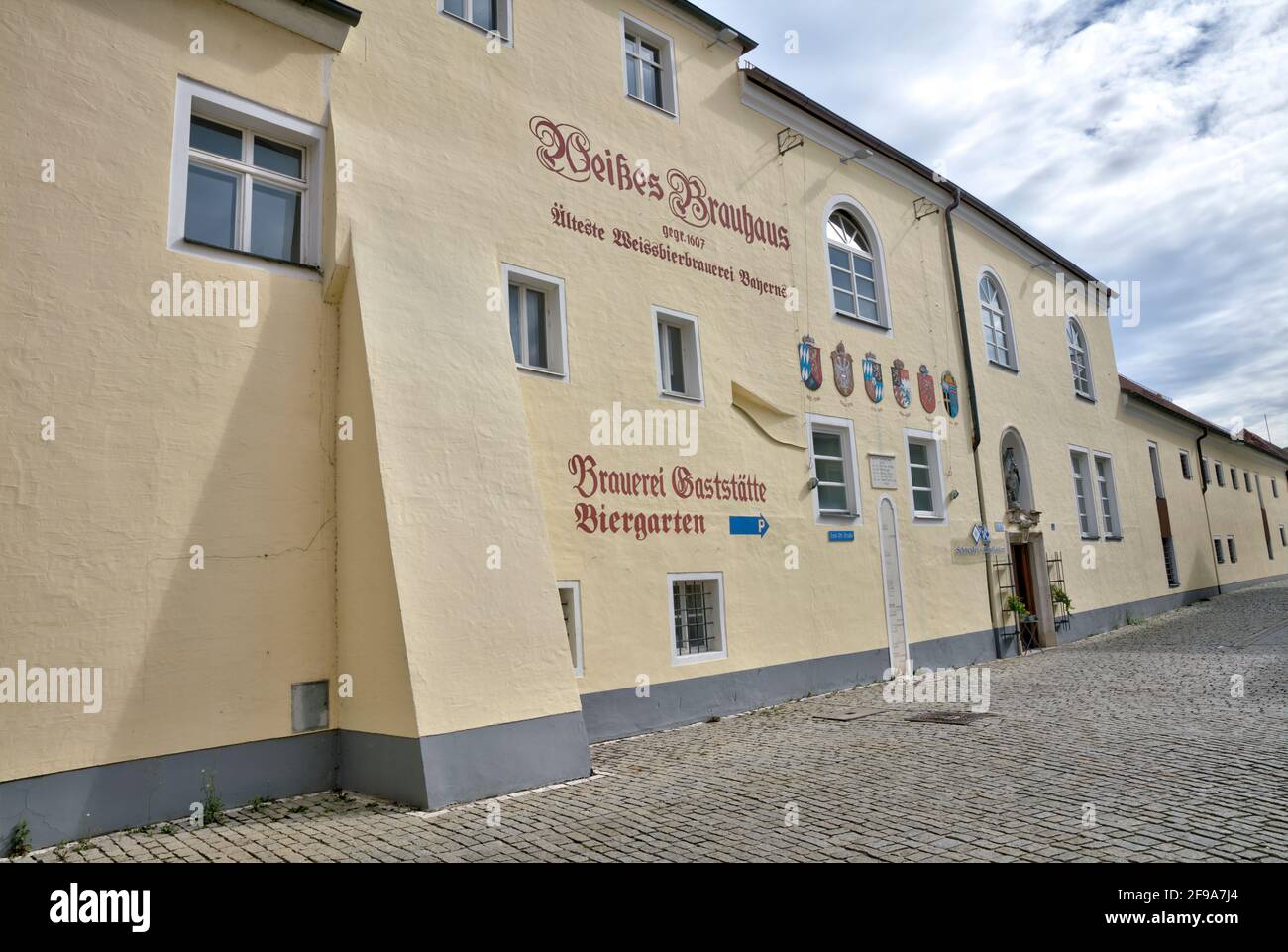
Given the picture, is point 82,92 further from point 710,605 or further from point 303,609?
point 710,605

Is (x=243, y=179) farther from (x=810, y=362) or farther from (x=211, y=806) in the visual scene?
(x=810, y=362)

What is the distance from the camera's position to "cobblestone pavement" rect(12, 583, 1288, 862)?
16.3 ft

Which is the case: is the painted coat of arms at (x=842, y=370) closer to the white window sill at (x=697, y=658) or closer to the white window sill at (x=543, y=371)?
the white window sill at (x=697, y=658)

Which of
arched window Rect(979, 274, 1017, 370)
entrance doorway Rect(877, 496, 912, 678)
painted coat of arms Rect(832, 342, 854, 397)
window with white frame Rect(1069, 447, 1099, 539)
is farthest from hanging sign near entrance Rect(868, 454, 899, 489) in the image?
window with white frame Rect(1069, 447, 1099, 539)

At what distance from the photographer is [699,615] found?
1052cm

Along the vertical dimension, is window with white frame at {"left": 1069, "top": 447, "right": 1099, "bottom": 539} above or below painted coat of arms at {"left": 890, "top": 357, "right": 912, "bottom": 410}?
below

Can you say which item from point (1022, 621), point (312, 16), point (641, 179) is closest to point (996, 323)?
point (1022, 621)

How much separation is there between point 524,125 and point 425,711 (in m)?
6.72

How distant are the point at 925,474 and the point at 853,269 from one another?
3.92 metres

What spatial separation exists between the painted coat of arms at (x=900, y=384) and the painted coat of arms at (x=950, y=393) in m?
1.42

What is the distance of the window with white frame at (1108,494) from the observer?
2172 cm

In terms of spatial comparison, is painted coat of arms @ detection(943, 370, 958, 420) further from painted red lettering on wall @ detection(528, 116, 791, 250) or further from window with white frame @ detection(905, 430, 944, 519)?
painted red lettering on wall @ detection(528, 116, 791, 250)

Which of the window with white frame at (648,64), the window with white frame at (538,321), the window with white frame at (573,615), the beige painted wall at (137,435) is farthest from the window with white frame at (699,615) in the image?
the window with white frame at (648,64)

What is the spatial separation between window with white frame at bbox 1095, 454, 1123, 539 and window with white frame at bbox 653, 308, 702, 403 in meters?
15.3
